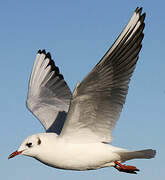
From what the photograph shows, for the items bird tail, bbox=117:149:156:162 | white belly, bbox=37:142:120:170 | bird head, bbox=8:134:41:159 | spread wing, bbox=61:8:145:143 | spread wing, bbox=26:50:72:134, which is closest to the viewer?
spread wing, bbox=61:8:145:143

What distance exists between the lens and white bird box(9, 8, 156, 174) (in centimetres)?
568

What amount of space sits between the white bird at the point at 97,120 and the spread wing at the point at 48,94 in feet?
4.19

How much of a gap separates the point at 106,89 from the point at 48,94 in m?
3.20

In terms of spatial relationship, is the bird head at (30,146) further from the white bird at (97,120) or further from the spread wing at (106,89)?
the spread wing at (106,89)

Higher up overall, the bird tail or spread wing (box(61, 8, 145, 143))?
spread wing (box(61, 8, 145, 143))

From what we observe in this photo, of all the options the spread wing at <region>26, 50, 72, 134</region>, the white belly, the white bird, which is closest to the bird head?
the white bird

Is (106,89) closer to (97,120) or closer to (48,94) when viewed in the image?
(97,120)

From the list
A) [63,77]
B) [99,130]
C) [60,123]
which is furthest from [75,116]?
[63,77]

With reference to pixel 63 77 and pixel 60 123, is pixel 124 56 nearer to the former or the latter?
pixel 60 123

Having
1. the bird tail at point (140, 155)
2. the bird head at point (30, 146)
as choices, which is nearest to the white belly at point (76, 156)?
the bird head at point (30, 146)

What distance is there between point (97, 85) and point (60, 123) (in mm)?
2099

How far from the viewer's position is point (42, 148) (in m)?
6.12

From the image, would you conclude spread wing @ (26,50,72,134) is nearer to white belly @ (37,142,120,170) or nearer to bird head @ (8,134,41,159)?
bird head @ (8,134,41,159)

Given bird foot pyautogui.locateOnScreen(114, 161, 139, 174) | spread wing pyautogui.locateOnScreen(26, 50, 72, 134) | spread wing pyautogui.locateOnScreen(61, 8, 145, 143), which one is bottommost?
bird foot pyautogui.locateOnScreen(114, 161, 139, 174)
